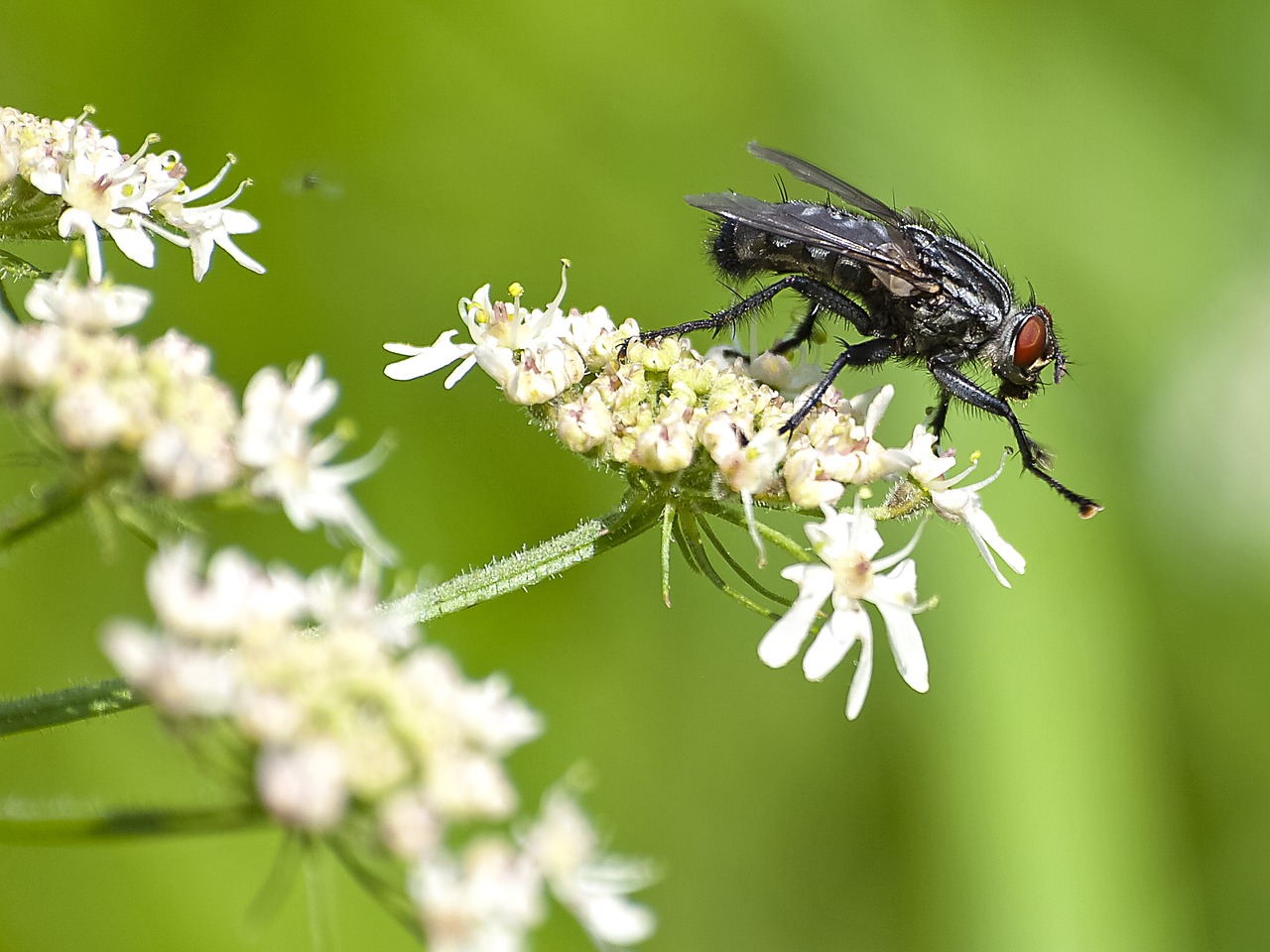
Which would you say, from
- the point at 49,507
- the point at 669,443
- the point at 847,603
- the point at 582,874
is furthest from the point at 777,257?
the point at 49,507

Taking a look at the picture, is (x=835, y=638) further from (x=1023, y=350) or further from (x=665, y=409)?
(x=1023, y=350)

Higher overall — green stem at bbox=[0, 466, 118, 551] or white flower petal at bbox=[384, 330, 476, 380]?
white flower petal at bbox=[384, 330, 476, 380]

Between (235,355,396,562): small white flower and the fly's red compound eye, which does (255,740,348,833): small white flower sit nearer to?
(235,355,396,562): small white flower

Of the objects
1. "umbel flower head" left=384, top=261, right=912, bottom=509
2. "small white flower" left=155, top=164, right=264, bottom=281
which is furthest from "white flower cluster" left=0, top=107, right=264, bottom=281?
"umbel flower head" left=384, top=261, right=912, bottom=509

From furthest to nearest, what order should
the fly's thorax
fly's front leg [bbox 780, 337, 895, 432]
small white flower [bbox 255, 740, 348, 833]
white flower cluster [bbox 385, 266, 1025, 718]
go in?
the fly's thorax → fly's front leg [bbox 780, 337, 895, 432] → white flower cluster [bbox 385, 266, 1025, 718] → small white flower [bbox 255, 740, 348, 833]

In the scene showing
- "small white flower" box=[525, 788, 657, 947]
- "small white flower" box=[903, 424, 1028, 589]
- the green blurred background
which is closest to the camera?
"small white flower" box=[525, 788, 657, 947]

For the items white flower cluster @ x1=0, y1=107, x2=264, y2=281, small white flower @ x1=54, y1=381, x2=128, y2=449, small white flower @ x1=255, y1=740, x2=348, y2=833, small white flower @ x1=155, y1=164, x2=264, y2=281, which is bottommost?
small white flower @ x1=255, y1=740, x2=348, y2=833
